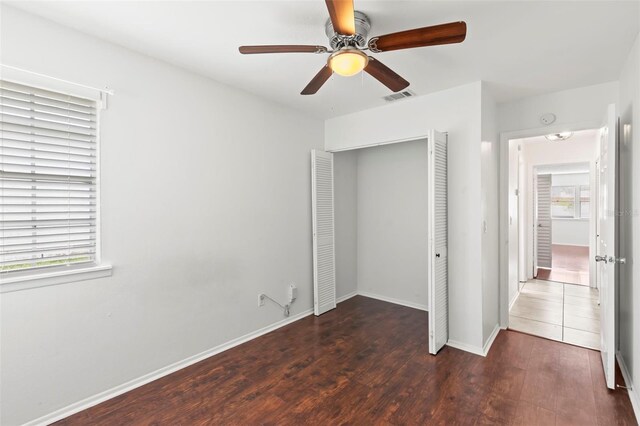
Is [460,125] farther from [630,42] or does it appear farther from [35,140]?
[35,140]

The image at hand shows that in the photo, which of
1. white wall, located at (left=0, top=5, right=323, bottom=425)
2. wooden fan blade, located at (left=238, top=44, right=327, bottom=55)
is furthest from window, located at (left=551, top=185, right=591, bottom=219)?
wooden fan blade, located at (left=238, top=44, right=327, bottom=55)

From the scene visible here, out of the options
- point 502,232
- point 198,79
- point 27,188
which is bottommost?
point 502,232

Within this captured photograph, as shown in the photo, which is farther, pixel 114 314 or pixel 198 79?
pixel 198 79

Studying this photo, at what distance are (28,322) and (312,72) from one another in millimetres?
2774

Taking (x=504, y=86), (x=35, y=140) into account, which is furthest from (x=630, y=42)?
(x=35, y=140)

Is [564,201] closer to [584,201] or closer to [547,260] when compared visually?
[584,201]

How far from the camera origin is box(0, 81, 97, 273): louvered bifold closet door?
74.9 inches

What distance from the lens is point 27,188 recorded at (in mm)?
1959

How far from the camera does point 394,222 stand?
4.52 metres

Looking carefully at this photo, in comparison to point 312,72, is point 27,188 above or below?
below

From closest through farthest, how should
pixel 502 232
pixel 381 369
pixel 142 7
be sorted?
pixel 142 7
pixel 381 369
pixel 502 232

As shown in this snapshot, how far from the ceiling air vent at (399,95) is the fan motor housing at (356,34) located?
4.22ft

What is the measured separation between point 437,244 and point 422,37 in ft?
6.36

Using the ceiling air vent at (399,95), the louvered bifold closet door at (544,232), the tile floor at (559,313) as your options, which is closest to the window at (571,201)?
the louvered bifold closet door at (544,232)
